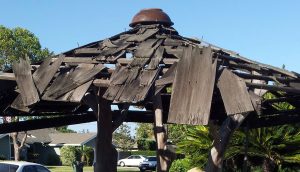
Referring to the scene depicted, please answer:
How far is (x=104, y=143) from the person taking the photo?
7.25 m

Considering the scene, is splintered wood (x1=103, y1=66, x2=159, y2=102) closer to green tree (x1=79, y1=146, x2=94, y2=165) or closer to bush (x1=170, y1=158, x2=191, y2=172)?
bush (x1=170, y1=158, x2=191, y2=172)

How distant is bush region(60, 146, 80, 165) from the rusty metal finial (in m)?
46.1

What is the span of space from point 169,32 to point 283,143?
35.5ft

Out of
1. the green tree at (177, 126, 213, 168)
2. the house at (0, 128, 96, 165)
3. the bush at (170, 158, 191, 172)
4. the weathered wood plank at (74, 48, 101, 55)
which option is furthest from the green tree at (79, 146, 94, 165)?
the weathered wood plank at (74, 48, 101, 55)

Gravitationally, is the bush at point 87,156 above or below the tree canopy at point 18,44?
below

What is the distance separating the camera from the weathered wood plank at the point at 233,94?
4.72 m

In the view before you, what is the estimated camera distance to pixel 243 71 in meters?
5.91

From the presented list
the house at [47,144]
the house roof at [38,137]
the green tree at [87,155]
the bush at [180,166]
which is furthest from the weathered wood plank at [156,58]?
the house roof at [38,137]

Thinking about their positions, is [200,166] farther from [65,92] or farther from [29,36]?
[29,36]

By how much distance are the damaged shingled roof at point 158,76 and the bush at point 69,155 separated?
46.9 meters

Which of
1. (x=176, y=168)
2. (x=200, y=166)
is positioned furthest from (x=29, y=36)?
(x=200, y=166)

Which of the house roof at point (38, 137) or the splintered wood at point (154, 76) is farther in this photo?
the house roof at point (38, 137)

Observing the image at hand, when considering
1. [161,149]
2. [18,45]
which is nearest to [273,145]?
[161,149]

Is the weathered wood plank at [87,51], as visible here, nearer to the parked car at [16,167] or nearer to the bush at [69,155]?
the parked car at [16,167]
